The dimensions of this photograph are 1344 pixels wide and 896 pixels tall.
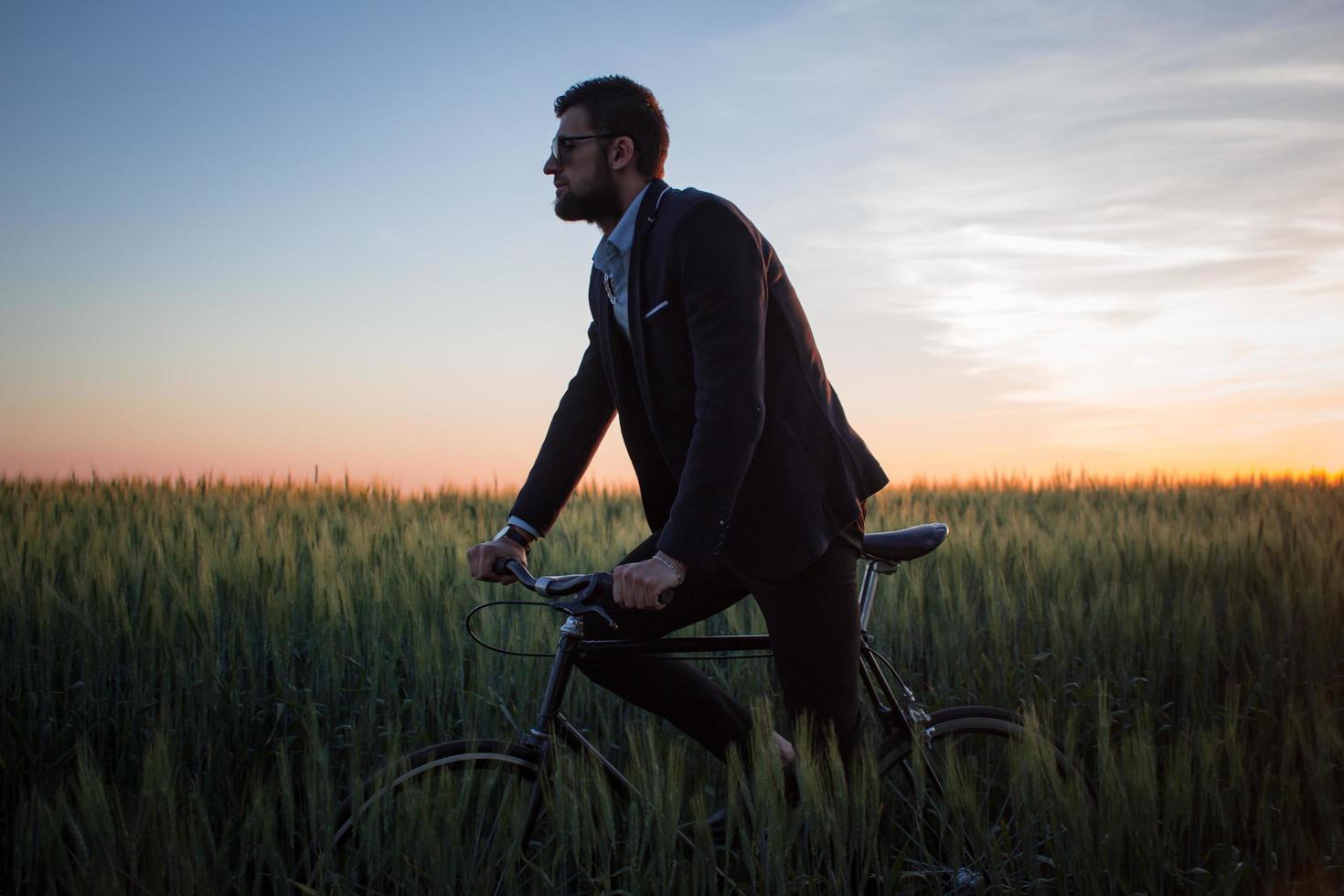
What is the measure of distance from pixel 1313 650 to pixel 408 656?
3.60 metres

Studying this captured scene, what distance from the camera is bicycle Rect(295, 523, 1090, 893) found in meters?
2.01

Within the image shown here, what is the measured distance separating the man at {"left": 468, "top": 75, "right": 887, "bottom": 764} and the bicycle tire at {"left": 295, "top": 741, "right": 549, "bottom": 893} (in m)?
0.30

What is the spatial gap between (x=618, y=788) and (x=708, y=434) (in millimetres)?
872

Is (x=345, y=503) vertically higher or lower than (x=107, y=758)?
higher

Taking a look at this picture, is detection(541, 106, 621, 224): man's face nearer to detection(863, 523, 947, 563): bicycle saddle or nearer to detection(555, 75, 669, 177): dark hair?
detection(555, 75, 669, 177): dark hair

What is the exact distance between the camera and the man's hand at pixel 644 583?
194cm

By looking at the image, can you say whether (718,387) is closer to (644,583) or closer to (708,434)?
(708,434)

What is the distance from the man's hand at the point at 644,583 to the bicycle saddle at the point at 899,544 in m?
0.60

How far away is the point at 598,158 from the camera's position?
2.36 meters

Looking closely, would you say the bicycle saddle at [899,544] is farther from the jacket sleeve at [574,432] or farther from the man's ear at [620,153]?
the man's ear at [620,153]

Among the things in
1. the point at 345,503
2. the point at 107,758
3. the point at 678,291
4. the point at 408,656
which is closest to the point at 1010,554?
the point at 408,656

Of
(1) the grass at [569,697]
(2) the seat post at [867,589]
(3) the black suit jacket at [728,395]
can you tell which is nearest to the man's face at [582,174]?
(3) the black suit jacket at [728,395]

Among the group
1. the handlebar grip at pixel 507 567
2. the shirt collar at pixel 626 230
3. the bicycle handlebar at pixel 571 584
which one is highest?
the shirt collar at pixel 626 230

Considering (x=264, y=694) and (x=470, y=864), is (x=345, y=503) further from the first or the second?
(x=470, y=864)
